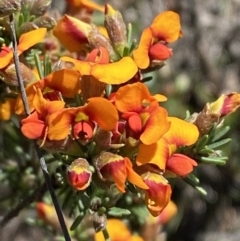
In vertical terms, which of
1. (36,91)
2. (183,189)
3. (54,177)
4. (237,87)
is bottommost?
(183,189)

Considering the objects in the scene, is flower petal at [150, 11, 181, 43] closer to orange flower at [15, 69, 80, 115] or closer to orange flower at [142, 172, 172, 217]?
orange flower at [15, 69, 80, 115]

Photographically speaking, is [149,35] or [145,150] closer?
[145,150]

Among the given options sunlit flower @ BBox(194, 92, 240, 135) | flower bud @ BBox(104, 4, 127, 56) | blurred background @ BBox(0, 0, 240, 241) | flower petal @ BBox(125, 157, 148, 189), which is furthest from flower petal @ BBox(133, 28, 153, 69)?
blurred background @ BBox(0, 0, 240, 241)

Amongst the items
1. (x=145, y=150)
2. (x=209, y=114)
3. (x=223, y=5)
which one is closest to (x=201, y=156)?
(x=209, y=114)

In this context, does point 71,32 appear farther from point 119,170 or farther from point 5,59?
point 119,170

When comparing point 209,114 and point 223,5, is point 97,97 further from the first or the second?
point 223,5

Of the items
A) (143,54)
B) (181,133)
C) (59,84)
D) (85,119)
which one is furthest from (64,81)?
(181,133)
